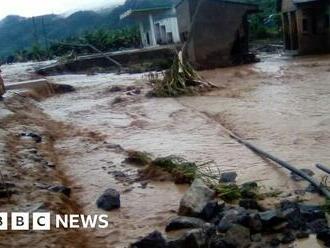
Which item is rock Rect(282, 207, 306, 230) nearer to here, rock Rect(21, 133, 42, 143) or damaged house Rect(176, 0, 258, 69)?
rock Rect(21, 133, 42, 143)

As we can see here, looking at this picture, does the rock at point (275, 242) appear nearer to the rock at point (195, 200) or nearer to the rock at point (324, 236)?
the rock at point (324, 236)

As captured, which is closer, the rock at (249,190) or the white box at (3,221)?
the white box at (3,221)

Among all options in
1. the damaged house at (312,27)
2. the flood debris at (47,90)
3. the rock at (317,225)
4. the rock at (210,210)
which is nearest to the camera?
the rock at (317,225)

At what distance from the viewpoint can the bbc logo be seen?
4289 mm

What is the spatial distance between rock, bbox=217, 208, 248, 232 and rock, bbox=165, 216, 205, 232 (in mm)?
201

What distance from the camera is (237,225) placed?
3947 millimetres

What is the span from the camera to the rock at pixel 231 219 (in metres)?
4.10

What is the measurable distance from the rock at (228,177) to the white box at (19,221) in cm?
231

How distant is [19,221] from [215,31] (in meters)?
17.3

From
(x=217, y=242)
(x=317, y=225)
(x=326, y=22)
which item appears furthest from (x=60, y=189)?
(x=326, y=22)

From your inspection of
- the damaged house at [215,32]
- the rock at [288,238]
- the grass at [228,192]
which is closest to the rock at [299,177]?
the grass at [228,192]

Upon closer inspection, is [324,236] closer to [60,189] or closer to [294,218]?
[294,218]

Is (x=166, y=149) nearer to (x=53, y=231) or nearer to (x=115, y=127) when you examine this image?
(x=115, y=127)

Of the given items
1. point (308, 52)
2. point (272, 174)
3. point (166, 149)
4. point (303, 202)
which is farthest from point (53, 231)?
point (308, 52)
